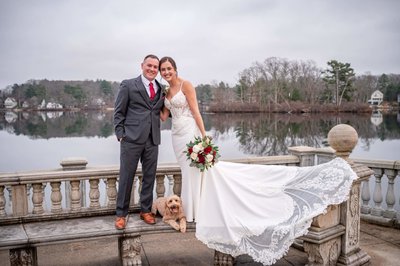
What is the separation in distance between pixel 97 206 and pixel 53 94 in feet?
372

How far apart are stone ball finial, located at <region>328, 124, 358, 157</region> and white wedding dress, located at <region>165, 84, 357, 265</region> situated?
0.53 ft

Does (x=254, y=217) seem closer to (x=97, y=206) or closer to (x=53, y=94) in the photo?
(x=97, y=206)

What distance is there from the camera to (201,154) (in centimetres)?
402

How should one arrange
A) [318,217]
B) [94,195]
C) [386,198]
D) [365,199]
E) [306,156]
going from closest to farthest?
1. [318,217]
2. [94,195]
3. [386,198]
4. [365,199]
5. [306,156]

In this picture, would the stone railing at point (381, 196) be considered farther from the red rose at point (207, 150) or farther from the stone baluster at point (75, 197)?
the stone baluster at point (75, 197)

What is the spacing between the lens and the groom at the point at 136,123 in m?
4.12

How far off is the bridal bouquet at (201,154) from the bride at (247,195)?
7.7 inches

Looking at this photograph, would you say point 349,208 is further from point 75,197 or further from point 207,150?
point 75,197

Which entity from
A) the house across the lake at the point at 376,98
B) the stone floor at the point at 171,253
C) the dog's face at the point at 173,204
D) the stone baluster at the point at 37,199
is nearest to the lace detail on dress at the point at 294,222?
the dog's face at the point at 173,204

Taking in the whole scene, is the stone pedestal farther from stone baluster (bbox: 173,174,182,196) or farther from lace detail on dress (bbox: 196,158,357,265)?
stone baluster (bbox: 173,174,182,196)

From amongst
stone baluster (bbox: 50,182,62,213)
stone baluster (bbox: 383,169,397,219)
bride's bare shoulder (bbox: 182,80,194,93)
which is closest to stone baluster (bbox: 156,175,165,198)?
stone baluster (bbox: 50,182,62,213)

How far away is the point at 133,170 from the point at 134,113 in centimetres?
66

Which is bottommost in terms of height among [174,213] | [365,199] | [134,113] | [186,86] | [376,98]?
[365,199]

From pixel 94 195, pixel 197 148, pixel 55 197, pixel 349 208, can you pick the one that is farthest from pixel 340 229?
pixel 55 197
